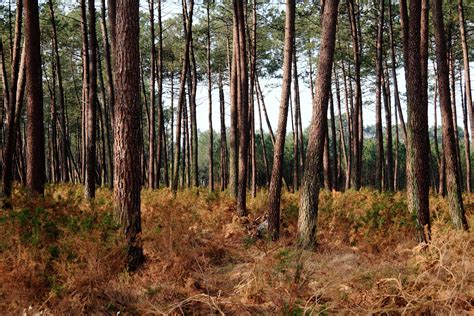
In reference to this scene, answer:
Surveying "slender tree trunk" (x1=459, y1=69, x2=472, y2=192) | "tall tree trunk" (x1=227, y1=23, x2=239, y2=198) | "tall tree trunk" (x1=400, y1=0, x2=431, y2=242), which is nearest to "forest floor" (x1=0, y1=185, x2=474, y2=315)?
"tall tree trunk" (x1=400, y1=0, x2=431, y2=242)

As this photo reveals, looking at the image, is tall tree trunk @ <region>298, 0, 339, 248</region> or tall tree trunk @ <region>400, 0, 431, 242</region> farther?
tall tree trunk @ <region>298, 0, 339, 248</region>

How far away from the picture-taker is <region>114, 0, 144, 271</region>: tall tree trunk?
237 inches

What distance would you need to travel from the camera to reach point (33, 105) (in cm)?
866

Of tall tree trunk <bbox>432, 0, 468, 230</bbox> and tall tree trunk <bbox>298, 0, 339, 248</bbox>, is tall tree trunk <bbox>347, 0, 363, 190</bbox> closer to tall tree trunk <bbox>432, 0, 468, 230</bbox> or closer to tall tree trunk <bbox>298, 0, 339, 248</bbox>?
tall tree trunk <bbox>432, 0, 468, 230</bbox>

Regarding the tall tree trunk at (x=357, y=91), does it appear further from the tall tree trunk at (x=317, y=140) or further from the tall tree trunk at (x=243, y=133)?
the tall tree trunk at (x=317, y=140)

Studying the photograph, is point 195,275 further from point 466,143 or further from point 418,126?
point 466,143

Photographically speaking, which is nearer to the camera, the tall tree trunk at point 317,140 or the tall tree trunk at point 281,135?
the tall tree trunk at point 317,140

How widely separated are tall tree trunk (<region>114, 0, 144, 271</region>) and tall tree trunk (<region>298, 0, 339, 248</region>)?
3.19m

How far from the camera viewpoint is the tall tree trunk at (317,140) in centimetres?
777

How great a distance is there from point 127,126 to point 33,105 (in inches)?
148

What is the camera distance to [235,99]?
42.0ft

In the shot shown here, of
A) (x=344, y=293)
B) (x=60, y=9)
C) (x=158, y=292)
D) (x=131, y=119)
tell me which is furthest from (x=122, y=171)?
(x=60, y=9)

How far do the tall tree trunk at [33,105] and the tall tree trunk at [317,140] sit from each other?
212 inches

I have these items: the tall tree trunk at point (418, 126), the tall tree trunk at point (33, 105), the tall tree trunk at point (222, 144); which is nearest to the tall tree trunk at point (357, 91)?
the tall tree trunk at point (418, 126)
